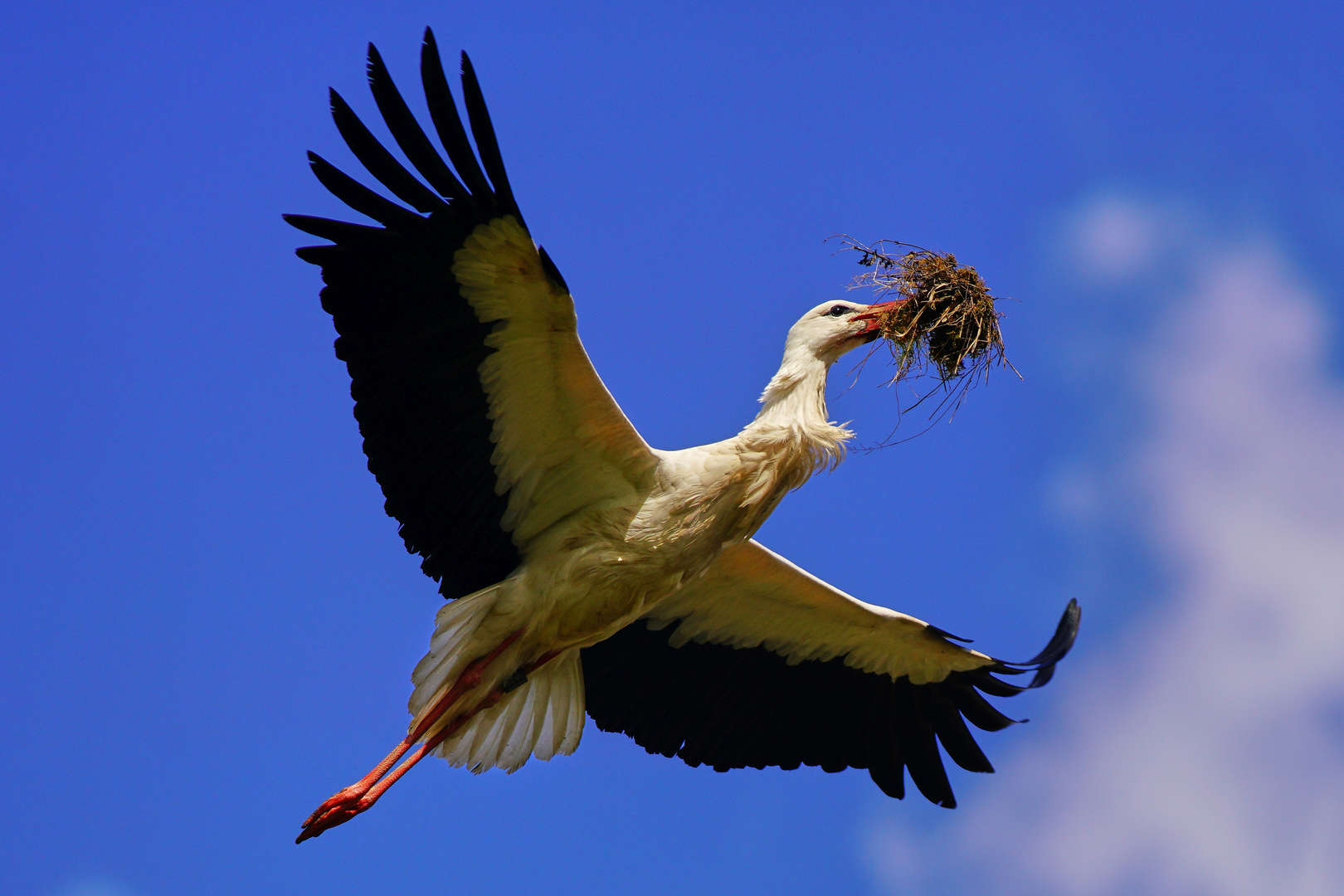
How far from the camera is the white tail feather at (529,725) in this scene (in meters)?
5.79

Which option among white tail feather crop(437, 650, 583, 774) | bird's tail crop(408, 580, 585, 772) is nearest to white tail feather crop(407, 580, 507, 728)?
bird's tail crop(408, 580, 585, 772)

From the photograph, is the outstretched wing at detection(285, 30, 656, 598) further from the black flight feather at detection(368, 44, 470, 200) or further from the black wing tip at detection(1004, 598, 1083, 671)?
the black wing tip at detection(1004, 598, 1083, 671)

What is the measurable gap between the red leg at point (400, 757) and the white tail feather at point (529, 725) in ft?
0.51

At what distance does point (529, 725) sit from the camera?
5914 millimetres

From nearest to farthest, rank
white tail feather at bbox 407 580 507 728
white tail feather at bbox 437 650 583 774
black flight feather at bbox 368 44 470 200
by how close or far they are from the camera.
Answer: black flight feather at bbox 368 44 470 200, white tail feather at bbox 407 580 507 728, white tail feather at bbox 437 650 583 774

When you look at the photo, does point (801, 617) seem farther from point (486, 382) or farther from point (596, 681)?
point (486, 382)

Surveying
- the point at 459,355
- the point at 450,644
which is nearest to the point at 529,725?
the point at 450,644

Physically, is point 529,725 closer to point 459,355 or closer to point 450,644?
point 450,644

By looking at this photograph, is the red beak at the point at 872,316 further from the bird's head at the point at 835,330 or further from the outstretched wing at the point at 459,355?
the outstretched wing at the point at 459,355

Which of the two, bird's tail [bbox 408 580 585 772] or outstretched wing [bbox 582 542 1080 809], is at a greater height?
outstretched wing [bbox 582 542 1080 809]

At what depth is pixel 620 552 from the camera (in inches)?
211

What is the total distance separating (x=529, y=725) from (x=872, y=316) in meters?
2.29

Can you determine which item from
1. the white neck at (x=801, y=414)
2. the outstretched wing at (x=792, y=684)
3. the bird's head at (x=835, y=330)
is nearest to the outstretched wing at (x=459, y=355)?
the white neck at (x=801, y=414)

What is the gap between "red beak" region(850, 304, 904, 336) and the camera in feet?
19.2
